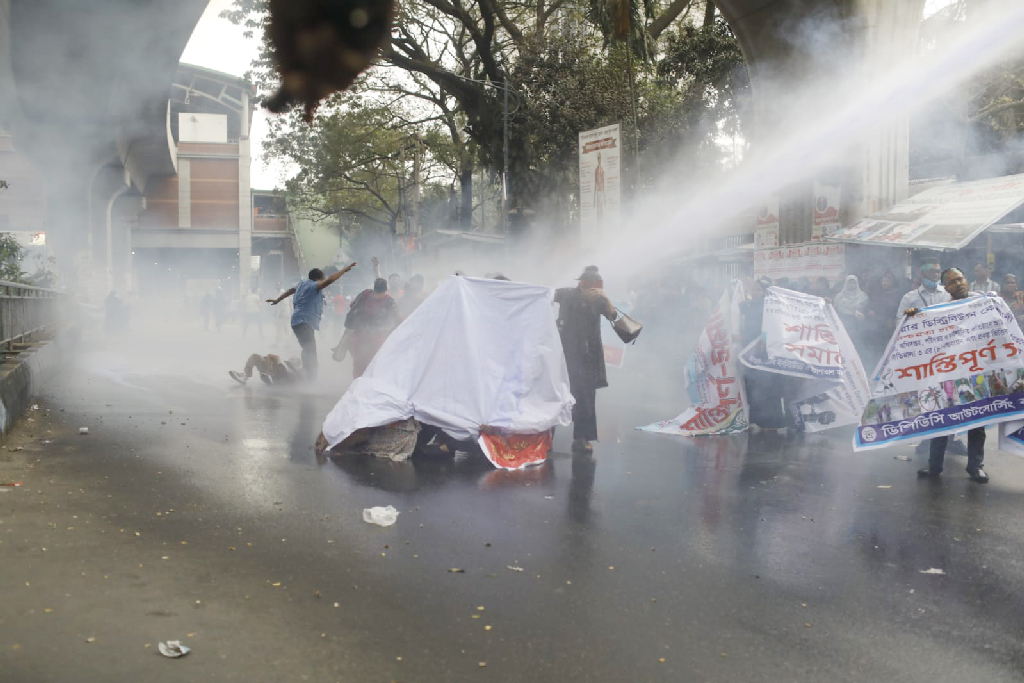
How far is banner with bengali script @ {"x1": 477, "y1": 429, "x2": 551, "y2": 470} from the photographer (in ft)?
25.5

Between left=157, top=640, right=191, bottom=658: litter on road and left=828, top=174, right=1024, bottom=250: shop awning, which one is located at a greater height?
left=828, top=174, right=1024, bottom=250: shop awning

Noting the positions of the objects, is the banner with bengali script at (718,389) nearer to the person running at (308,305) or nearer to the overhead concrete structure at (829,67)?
the overhead concrete structure at (829,67)

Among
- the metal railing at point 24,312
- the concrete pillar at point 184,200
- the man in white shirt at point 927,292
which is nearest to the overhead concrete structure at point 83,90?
the metal railing at point 24,312

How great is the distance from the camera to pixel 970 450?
24.3ft

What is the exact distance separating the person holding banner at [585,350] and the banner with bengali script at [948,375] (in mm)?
2374

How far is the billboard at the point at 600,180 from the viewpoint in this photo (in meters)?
18.5

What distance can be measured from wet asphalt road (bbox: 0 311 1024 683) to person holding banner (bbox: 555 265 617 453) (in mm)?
674

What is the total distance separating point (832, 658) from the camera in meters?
3.67

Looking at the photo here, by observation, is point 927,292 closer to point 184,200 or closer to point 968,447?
point 968,447

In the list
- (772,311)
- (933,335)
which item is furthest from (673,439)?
(933,335)

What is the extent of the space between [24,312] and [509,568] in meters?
10.5

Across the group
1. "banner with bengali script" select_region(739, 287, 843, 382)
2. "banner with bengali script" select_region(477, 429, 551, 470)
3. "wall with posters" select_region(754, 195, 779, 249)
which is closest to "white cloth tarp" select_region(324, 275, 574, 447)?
"banner with bengali script" select_region(477, 429, 551, 470)

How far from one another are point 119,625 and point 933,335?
618cm

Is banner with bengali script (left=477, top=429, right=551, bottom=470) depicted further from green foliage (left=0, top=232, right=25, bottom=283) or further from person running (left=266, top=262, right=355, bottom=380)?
green foliage (left=0, top=232, right=25, bottom=283)
